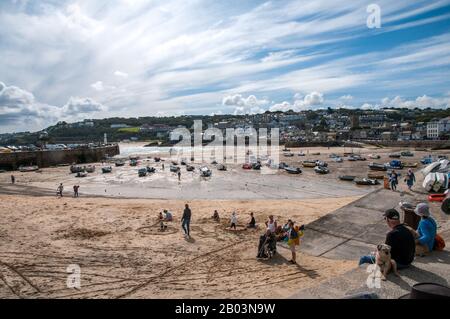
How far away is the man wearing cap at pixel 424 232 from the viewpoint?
21.1 ft

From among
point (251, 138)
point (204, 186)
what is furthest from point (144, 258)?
point (251, 138)

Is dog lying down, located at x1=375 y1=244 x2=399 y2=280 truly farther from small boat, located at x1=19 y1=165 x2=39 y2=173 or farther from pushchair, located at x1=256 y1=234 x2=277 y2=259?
small boat, located at x1=19 y1=165 x2=39 y2=173

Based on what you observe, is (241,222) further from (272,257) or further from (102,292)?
(102,292)

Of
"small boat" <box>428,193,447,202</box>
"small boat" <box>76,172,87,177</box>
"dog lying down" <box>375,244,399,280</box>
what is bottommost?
"small boat" <box>76,172,87,177</box>

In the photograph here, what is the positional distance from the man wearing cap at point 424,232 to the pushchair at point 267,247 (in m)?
3.69

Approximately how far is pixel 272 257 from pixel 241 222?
620cm

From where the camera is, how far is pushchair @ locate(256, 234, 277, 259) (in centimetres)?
934

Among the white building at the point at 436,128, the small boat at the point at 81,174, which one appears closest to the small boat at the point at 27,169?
the small boat at the point at 81,174

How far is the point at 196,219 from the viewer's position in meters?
16.2

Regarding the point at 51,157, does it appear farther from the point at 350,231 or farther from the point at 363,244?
the point at 363,244

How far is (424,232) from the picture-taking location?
6613 millimetres

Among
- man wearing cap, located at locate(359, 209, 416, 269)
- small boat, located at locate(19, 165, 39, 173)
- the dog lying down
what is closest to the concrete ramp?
man wearing cap, located at locate(359, 209, 416, 269)

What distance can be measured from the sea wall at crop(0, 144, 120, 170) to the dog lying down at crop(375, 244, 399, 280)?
5516cm

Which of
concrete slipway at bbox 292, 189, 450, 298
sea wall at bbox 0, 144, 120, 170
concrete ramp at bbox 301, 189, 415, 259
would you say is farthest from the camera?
sea wall at bbox 0, 144, 120, 170
